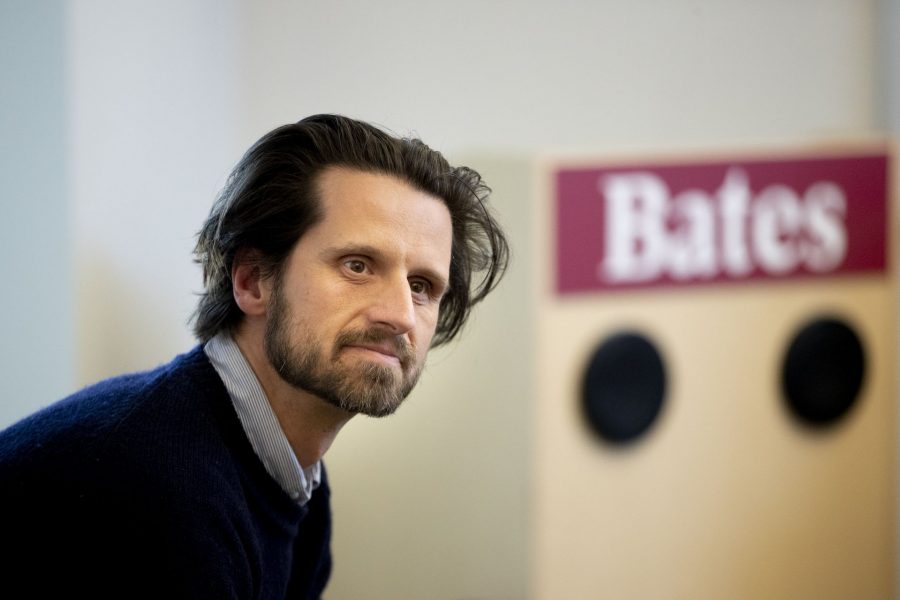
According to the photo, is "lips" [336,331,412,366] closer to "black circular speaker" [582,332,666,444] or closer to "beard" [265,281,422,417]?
"beard" [265,281,422,417]

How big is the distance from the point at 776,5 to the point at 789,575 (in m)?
1.10

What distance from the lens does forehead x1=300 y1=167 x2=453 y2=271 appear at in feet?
2.95

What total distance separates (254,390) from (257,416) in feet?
0.08

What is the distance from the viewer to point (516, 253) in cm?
148

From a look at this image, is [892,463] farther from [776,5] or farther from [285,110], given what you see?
[285,110]

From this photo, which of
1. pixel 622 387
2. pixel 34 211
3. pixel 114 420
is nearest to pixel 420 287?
pixel 114 420

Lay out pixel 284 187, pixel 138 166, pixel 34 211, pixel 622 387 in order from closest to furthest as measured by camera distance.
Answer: pixel 284 187, pixel 34 211, pixel 138 166, pixel 622 387

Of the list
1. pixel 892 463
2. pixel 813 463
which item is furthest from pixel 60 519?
pixel 892 463

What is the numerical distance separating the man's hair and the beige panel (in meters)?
0.53

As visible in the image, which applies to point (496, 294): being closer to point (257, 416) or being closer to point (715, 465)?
point (715, 465)

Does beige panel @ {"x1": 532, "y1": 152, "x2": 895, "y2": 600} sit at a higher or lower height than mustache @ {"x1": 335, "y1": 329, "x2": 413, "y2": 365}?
lower

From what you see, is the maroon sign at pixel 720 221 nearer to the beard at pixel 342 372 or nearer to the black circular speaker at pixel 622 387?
the black circular speaker at pixel 622 387

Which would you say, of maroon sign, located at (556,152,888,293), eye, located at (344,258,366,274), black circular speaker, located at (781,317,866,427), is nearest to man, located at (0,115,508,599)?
eye, located at (344,258,366,274)

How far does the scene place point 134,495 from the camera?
2.65 feet
